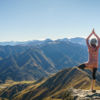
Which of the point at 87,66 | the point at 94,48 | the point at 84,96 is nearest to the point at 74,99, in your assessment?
the point at 84,96

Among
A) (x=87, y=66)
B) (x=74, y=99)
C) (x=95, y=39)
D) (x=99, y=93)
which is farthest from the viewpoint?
(x=74, y=99)

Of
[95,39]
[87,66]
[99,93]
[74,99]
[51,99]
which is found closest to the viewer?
[95,39]

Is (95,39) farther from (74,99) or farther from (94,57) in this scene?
(74,99)

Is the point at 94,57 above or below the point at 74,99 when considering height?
above

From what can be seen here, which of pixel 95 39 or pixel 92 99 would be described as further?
pixel 92 99

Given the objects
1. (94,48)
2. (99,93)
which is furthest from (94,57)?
(99,93)

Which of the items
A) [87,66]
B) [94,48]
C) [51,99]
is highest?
[94,48]

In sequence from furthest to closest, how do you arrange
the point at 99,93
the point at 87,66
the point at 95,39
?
the point at 99,93, the point at 87,66, the point at 95,39

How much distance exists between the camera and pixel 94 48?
2047 centimetres

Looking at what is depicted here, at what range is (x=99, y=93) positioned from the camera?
2303cm

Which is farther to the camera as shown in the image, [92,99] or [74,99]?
[74,99]

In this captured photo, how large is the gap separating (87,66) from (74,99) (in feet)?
21.5

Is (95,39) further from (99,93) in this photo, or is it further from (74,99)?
(74,99)

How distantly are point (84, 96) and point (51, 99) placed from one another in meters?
168
